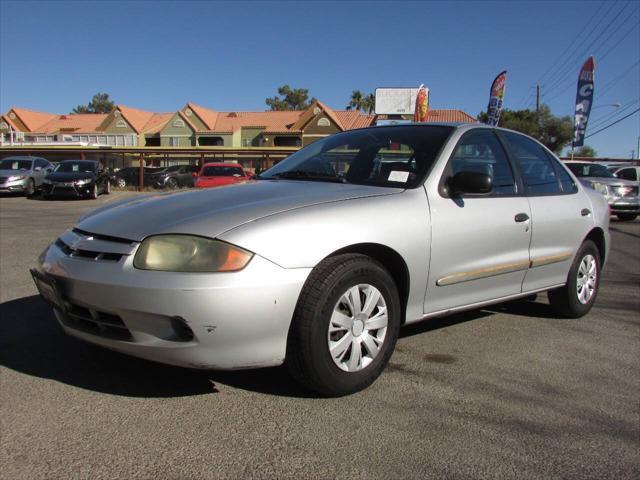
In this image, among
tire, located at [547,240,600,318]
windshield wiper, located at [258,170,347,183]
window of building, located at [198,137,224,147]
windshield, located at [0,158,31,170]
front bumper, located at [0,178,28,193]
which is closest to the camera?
windshield wiper, located at [258,170,347,183]

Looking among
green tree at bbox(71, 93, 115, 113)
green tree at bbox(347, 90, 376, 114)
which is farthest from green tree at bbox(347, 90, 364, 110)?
green tree at bbox(71, 93, 115, 113)

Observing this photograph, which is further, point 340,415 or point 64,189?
point 64,189

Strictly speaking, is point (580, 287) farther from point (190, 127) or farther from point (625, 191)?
point (190, 127)

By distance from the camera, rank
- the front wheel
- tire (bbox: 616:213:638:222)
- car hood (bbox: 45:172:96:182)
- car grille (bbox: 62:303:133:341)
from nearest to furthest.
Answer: car grille (bbox: 62:303:133:341) < tire (bbox: 616:213:638:222) < car hood (bbox: 45:172:96:182) < the front wheel

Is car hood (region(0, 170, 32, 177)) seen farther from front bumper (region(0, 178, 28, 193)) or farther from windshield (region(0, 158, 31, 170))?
windshield (region(0, 158, 31, 170))

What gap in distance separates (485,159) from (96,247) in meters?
2.72

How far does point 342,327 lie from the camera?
9.43 ft

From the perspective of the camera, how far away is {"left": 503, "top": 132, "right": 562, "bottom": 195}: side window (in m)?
4.22

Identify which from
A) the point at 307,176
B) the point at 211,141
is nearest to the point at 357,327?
the point at 307,176

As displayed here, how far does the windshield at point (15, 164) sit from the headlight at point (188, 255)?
68.5 feet

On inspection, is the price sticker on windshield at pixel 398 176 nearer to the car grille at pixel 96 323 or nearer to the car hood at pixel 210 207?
the car hood at pixel 210 207

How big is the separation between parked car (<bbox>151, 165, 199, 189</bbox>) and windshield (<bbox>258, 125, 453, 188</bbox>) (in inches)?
902

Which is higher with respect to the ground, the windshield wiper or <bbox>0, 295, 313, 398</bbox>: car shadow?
the windshield wiper

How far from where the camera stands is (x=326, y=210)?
9.47 feet
